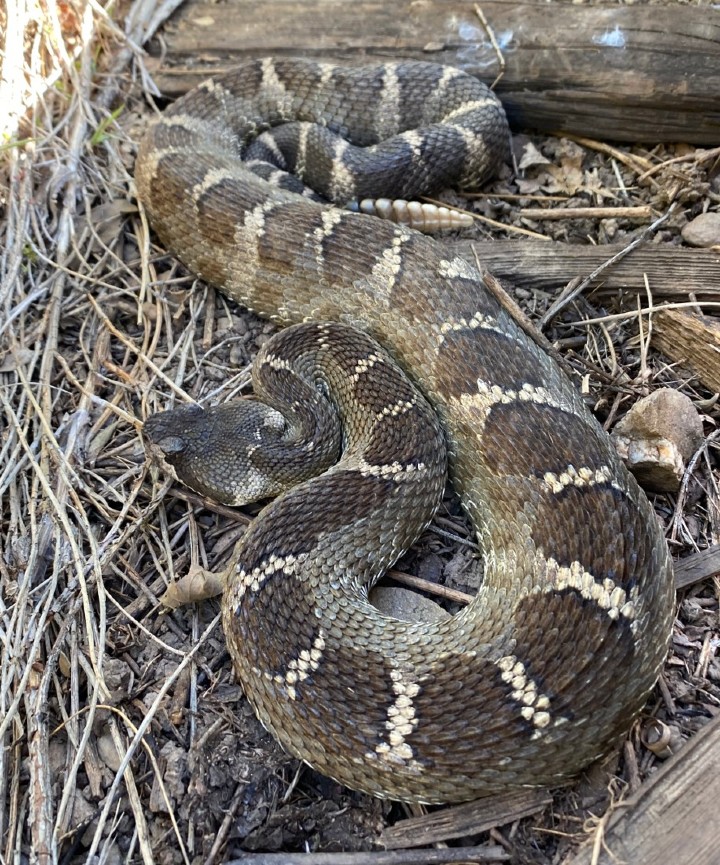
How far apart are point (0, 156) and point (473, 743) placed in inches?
177

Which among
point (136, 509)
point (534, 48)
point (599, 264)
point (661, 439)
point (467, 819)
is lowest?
point (467, 819)

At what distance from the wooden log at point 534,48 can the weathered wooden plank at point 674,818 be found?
149 inches

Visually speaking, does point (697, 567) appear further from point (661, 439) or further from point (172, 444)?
point (172, 444)

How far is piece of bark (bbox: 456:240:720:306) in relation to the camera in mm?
4051

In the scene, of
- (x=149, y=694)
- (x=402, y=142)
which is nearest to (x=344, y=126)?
(x=402, y=142)

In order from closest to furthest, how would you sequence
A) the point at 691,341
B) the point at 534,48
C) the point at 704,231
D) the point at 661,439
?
the point at 661,439, the point at 691,341, the point at 704,231, the point at 534,48

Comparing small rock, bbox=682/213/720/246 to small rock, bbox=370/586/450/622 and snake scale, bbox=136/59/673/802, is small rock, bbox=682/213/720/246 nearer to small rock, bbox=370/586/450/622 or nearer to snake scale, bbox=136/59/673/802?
snake scale, bbox=136/59/673/802

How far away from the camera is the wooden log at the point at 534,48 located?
4527 mm

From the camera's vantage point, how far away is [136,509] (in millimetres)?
3771

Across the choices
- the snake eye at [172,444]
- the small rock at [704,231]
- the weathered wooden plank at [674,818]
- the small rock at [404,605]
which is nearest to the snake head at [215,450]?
the snake eye at [172,444]

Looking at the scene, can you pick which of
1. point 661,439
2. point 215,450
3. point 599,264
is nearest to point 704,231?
point 599,264

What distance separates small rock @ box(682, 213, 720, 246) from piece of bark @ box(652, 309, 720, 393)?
1.84ft

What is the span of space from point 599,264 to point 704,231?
2.10 ft

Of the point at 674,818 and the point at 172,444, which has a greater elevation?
the point at 172,444
